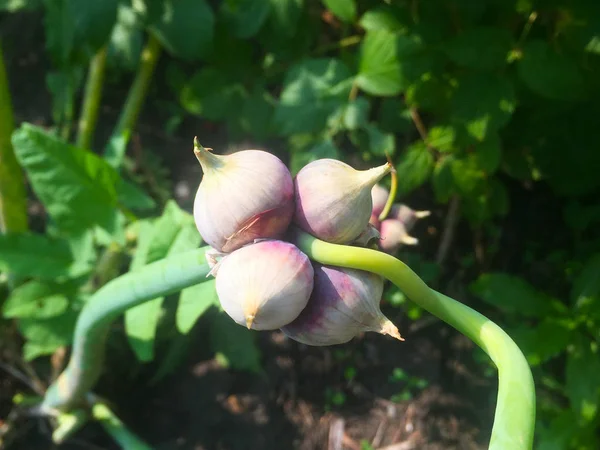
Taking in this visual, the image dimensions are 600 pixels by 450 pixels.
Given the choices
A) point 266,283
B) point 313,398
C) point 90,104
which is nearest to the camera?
A: point 266,283

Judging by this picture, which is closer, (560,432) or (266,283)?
(266,283)

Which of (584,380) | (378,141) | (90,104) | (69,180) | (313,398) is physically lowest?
(313,398)

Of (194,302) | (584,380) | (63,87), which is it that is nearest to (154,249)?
(194,302)

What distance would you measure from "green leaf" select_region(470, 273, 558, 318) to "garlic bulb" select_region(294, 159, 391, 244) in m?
1.03

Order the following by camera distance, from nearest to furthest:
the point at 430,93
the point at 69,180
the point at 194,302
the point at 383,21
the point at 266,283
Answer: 1. the point at 266,283
2. the point at 194,302
3. the point at 69,180
4. the point at 383,21
5. the point at 430,93

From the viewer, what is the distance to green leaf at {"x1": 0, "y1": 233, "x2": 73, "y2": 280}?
120 cm

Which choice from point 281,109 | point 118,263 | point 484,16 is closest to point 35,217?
point 118,263

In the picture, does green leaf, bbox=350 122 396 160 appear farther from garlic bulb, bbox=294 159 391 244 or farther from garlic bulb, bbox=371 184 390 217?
garlic bulb, bbox=294 159 391 244

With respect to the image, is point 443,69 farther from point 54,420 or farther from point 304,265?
point 54,420

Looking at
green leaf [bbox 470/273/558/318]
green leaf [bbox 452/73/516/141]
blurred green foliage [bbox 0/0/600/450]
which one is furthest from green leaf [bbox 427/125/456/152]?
green leaf [bbox 470/273/558/318]

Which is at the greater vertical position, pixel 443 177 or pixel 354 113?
pixel 354 113

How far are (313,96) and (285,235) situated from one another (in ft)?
2.63

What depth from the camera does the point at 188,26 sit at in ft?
4.27

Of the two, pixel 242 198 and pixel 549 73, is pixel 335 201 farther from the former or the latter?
pixel 549 73
